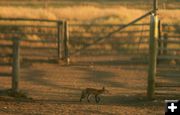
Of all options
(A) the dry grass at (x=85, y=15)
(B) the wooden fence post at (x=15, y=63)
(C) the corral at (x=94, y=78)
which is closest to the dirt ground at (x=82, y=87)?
(C) the corral at (x=94, y=78)

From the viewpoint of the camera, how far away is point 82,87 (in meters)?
15.6

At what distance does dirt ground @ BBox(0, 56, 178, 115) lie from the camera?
11430 mm

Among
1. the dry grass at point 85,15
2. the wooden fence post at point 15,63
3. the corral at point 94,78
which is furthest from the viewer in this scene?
the dry grass at point 85,15

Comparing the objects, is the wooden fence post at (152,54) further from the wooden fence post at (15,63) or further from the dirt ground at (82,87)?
the wooden fence post at (15,63)

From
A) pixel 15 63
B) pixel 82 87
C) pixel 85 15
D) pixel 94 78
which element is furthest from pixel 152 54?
pixel 85 15

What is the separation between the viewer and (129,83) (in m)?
16.6

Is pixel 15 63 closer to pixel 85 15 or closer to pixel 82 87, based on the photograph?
pixel 82 87

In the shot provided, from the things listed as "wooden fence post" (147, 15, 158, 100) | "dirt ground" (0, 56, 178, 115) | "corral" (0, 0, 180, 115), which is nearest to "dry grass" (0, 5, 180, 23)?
"corral" (0, 0, 180, 115)

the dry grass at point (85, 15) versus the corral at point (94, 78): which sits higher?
the dry grass at point (85, 15)

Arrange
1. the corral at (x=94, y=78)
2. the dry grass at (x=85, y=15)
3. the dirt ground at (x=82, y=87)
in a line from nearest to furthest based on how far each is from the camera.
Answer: the dirt ground at (x=82, y=87), the corral at (x=94, y=78), the dry grass at (x=85, y=15)

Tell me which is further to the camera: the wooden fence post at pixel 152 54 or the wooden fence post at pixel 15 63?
the wooden fence post at pixel 15 63

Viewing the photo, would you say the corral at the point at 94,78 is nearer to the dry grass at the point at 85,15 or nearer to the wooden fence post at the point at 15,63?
the wooden fence post at the point at 15,63

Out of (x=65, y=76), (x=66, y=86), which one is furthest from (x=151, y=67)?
(x=65, y=76)

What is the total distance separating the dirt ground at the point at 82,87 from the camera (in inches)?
450
